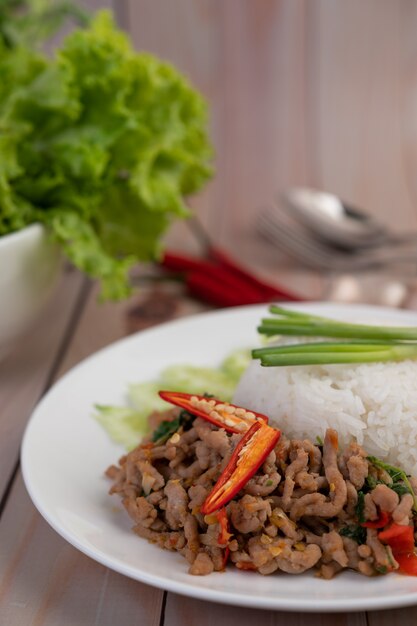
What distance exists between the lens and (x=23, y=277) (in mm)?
3578

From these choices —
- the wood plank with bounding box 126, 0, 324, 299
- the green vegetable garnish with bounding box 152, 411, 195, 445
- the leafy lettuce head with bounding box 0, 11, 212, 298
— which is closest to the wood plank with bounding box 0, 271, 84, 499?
the leafy lettuce head with bounding box 0, 11, 212, 298

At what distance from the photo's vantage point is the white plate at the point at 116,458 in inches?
83.7

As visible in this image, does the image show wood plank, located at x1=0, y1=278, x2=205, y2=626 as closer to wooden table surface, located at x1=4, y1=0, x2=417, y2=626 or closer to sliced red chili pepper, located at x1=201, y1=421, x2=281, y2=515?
sliced red chili pepper, located at x1=201, y1=421, x2=281, y2=515

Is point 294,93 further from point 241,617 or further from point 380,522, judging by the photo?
point 241,617

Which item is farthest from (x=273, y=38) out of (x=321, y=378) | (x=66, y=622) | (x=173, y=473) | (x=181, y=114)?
(x=66, y=622)

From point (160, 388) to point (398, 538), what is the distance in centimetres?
134

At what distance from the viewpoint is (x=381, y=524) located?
2.29 metres

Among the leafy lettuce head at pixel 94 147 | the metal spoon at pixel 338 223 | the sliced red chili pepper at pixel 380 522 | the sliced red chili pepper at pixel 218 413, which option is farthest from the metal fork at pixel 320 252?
the sliced red chili pepper at pixel 380 522

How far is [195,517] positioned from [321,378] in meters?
0.80

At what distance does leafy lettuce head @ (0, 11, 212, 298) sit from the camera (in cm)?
374

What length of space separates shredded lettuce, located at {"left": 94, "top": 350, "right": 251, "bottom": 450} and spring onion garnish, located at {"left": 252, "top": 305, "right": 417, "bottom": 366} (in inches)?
18.1

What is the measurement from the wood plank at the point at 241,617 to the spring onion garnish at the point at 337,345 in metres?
0.79

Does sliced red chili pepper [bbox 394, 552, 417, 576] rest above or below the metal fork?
above

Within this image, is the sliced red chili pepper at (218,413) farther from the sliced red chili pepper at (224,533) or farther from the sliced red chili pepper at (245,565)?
the sliced red chili pepper at (245,565)
